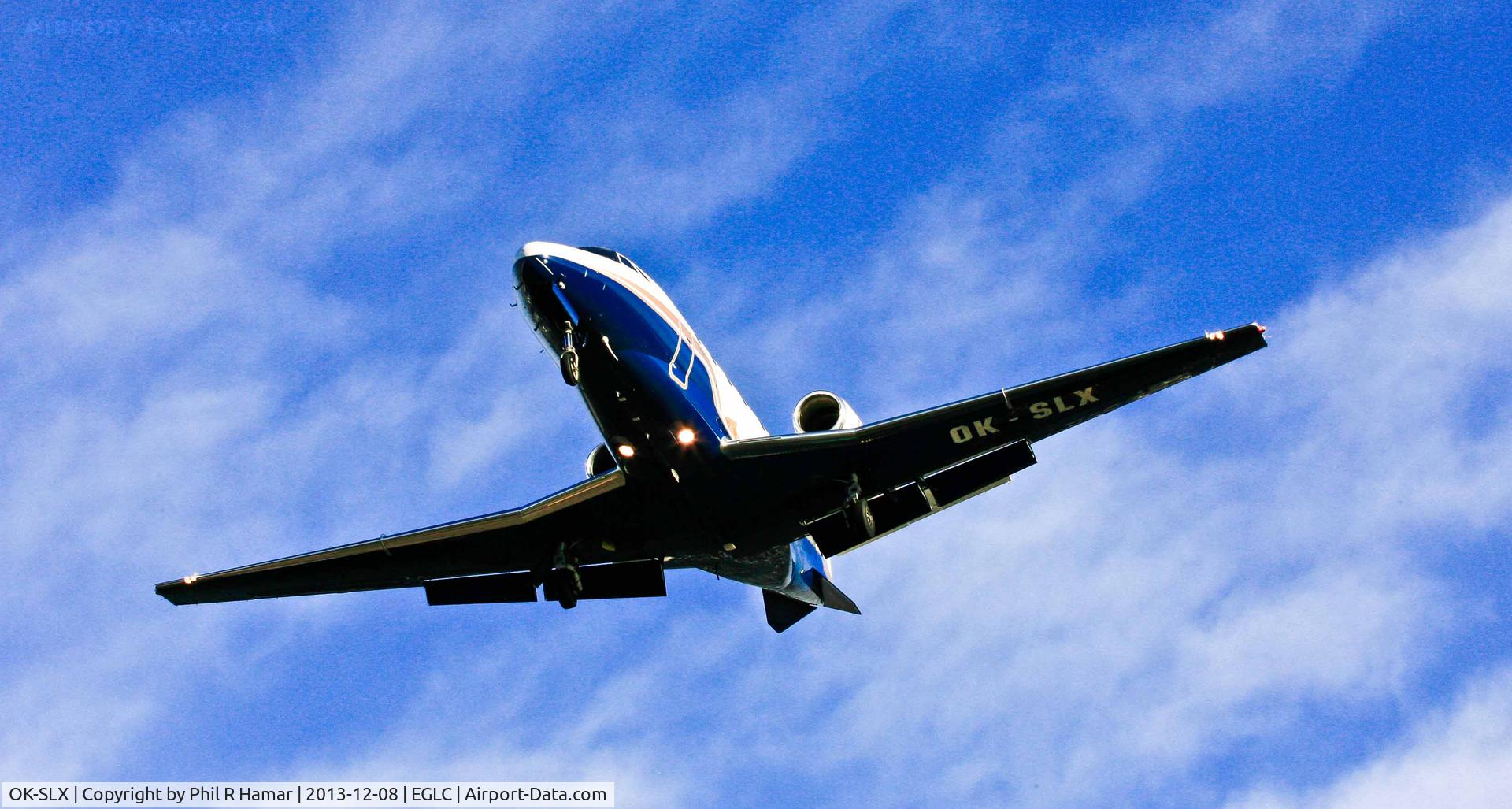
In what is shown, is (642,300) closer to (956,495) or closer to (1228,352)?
(956,495)

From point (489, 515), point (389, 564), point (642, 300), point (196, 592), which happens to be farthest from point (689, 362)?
point (196, 592)

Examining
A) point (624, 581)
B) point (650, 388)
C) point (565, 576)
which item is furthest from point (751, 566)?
point (650, 388)

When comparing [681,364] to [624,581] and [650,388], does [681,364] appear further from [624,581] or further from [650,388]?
[624,581]

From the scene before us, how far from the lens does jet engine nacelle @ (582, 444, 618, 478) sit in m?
28.7

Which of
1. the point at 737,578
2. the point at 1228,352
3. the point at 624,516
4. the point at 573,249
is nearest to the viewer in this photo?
the point at 1228,352

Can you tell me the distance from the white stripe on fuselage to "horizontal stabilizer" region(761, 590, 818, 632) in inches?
165

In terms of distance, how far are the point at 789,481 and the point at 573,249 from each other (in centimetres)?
517

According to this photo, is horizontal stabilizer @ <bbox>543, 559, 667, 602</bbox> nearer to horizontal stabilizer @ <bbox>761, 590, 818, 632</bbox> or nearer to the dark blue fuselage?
the dark blue fuselage

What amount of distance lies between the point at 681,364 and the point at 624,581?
18.4 feet

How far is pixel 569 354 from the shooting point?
25000 mm

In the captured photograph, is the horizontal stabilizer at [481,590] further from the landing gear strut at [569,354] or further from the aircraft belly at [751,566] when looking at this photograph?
the landing gear strut at [569,354]

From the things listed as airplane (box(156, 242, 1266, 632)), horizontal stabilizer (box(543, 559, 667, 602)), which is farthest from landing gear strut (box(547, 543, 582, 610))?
horizontal stabilizer (box(543, 559, 667, 602))

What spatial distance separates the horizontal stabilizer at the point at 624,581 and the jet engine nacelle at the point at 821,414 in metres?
4.00

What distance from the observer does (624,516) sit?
2772cm
